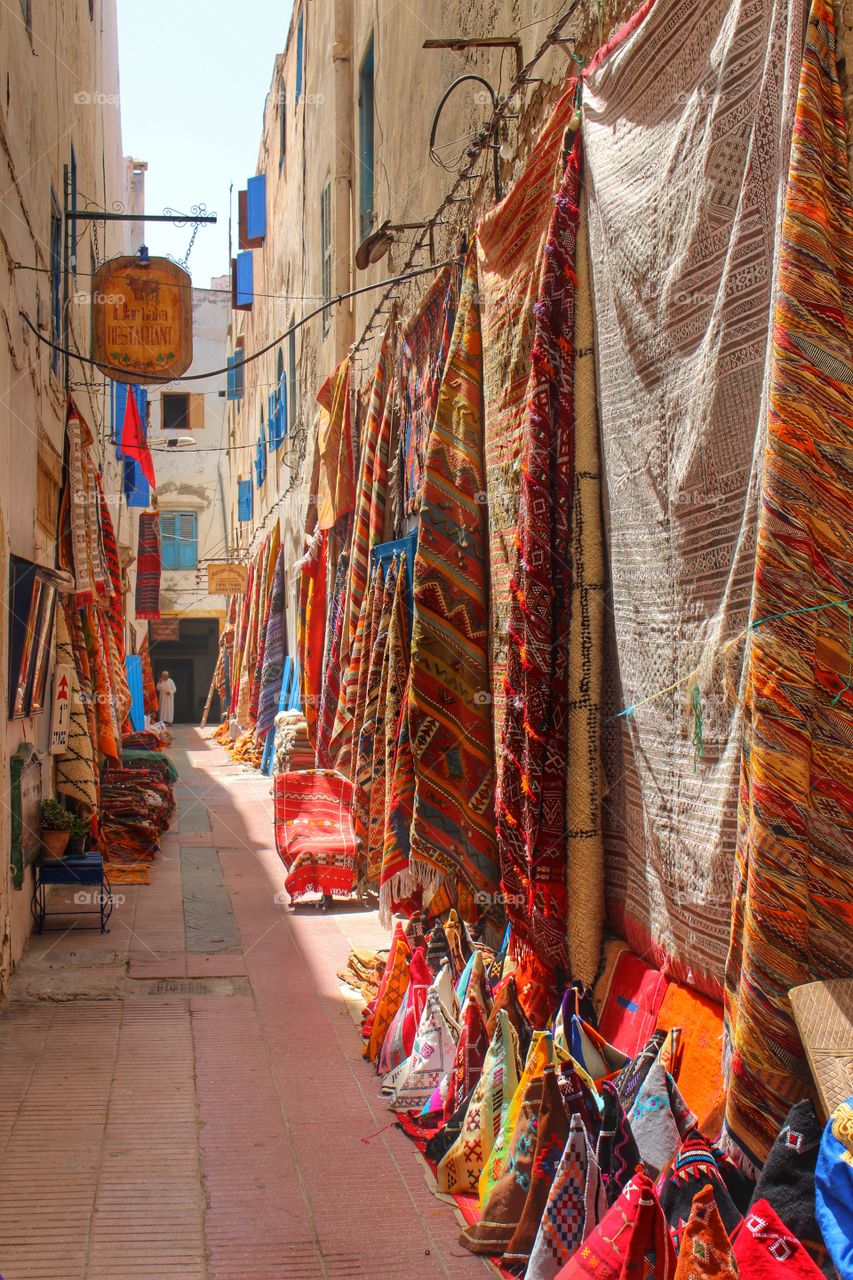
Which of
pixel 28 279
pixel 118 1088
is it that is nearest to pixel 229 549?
pixel 28 279

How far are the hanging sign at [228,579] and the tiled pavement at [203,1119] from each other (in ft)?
58.5

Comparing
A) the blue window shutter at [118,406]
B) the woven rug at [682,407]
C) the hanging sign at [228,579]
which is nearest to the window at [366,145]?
the woven rug at [682,407]

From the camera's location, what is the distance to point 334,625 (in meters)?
9.29

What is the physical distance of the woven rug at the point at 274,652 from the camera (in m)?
17.2

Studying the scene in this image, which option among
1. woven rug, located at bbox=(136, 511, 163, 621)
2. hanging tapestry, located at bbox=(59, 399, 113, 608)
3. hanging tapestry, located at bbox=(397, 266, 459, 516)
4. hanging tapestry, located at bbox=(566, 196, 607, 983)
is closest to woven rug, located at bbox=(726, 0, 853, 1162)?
hanging tapestry, located at bbox=(566, 196, 607, 983)

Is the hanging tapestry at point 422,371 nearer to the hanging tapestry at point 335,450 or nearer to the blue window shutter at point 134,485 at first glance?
the hanging tapestry at point 335,450

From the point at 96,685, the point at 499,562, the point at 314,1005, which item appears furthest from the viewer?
the point at 96,685

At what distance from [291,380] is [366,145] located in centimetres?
609

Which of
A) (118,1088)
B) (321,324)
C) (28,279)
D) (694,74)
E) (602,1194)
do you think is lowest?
(118,1088)

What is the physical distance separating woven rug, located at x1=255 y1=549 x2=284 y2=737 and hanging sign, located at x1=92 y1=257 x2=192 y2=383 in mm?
7884

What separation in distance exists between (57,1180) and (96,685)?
6.38m

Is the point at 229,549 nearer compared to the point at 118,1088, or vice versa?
the point at 118,1088

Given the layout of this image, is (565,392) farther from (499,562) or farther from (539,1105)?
(539,1105)

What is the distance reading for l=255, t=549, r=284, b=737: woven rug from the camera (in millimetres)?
17219
